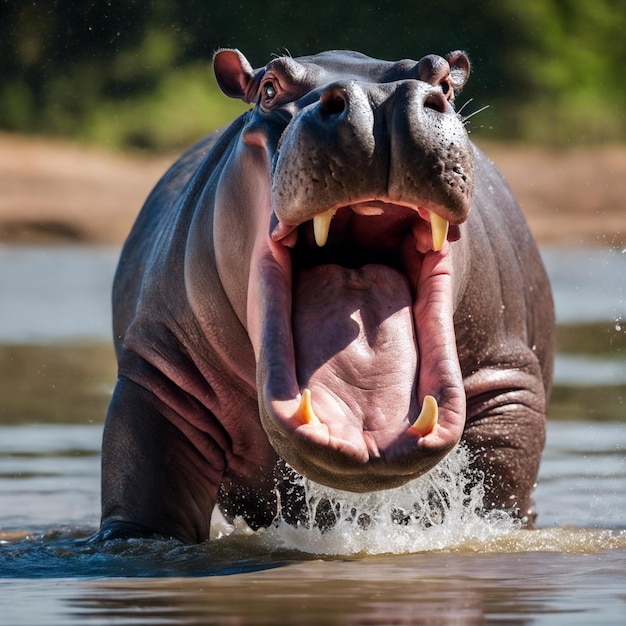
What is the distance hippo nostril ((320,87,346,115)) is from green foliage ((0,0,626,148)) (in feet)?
68.1

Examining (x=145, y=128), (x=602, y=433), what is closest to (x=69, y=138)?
(x=145, y=128)

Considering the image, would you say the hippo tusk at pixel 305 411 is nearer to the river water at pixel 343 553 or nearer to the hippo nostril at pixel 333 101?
the river water at pixel 343 553

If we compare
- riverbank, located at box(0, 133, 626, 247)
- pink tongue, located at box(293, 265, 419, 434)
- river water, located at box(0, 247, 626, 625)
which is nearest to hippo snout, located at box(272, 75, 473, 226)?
pink tongue, located at box(293, 265, 419, 434)

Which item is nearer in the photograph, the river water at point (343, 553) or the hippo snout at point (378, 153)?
the river water at point (343, 553)

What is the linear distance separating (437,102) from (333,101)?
0.94ft

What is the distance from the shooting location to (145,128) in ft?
95.8

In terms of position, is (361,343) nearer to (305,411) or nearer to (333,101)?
(305,411)

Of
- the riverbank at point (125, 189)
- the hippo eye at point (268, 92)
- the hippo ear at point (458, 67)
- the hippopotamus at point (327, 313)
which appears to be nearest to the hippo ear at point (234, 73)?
the hippopotamus at point (327, 313)

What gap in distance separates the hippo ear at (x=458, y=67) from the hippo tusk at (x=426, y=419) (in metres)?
1.42

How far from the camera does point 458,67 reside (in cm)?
557

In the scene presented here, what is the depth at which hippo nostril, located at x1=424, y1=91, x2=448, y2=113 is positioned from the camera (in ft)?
15.3

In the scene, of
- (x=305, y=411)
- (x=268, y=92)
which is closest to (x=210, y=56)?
(x=268, y=92)

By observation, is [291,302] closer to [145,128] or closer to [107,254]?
[107,254]

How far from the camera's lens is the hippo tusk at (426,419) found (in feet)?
14.4
